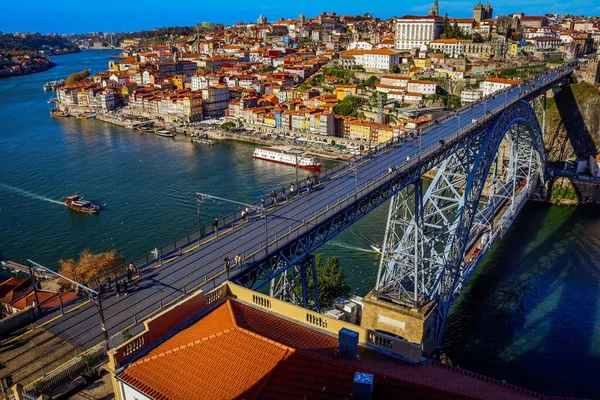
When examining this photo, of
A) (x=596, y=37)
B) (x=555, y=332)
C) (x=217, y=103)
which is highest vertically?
(x=596, y=37)

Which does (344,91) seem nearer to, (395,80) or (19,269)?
(395,80)

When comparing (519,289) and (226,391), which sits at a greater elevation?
(226,391)

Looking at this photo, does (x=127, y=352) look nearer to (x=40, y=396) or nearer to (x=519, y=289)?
(x=40, y=396)

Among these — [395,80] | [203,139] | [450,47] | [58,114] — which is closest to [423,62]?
[450,47]

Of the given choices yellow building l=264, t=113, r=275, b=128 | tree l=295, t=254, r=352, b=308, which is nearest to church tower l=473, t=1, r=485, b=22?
yellow building l=264, t=113, r=275, b=128

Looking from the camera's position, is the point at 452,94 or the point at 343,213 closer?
the point at 343,213


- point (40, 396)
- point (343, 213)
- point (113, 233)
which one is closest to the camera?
point (40, 396)

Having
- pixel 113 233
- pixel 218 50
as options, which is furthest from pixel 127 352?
pixel 218 50

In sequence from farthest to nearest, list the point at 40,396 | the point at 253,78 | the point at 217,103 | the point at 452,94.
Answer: the point at 253,78 → the point at 217,103 → the point at 452,94 → the point at 40,396
